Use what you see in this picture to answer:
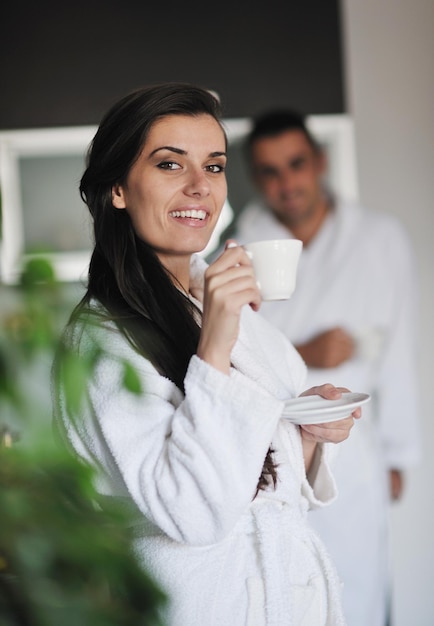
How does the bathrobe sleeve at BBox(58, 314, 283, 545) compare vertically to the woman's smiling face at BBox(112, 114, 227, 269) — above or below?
below

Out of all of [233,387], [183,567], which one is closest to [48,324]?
[233,387]

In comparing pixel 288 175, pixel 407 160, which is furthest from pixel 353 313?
pixel 407 160

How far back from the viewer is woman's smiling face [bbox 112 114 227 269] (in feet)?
4.39

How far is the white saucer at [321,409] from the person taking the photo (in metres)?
1.18

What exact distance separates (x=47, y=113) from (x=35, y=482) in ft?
Result: 8.43

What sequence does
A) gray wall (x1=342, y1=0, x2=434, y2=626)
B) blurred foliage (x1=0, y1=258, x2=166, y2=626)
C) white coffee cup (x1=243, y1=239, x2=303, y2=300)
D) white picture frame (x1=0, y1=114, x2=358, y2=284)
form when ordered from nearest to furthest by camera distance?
1. blurred foliage (x1=0, y1=258, x2=166, y2=626)
2. white coffee cup (x1=243, y1=239, x2=303, y2=300)
3. white picture frame (x1=0, y1=114, x2=358, y2=284)
4. gray wall (x1=342, y1=0, x2=434, y2=626)

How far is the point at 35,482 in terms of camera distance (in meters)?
0.52

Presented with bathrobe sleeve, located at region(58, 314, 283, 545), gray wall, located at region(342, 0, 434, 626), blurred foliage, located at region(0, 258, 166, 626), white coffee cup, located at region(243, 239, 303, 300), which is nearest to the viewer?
blurred foliage, located at region(0, 258, 166, 626)

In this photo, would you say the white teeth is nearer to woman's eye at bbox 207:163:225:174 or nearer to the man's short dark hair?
woman's eye at bbox 207:163:225:174

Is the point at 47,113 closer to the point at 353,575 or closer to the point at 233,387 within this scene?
the point at 353,575

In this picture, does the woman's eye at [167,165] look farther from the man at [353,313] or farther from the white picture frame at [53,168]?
the white picture frame at [53,168]

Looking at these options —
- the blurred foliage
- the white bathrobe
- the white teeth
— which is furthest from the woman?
the white bathrobe

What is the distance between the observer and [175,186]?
1339mm

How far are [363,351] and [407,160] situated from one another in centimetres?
76
